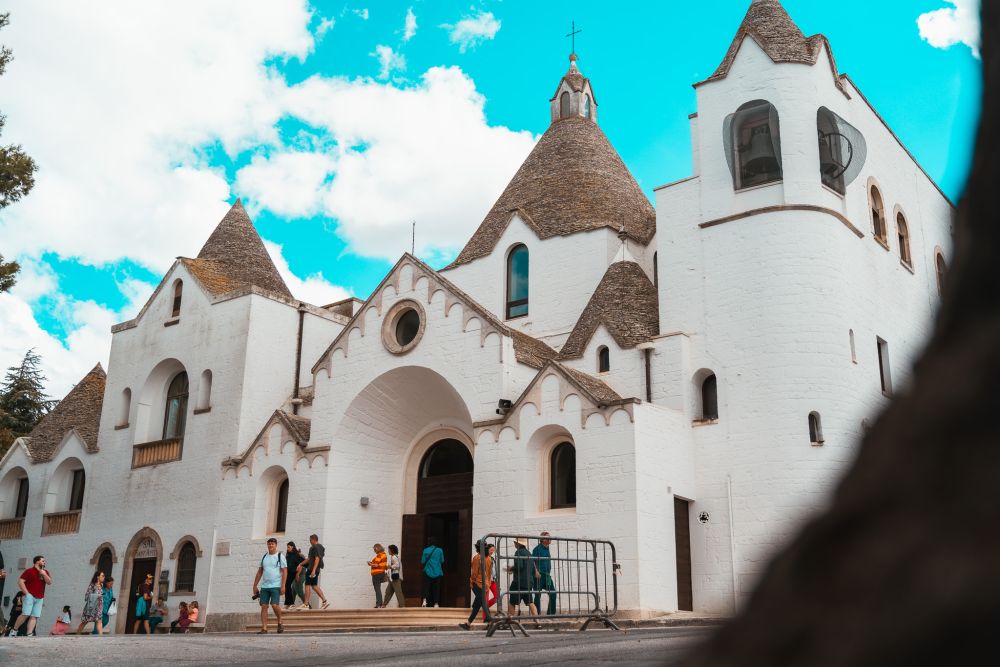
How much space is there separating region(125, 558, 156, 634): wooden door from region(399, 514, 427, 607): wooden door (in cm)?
809

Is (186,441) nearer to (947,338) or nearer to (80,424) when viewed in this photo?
(80,424)

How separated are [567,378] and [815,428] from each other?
5.24 meters

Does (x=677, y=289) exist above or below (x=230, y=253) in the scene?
below

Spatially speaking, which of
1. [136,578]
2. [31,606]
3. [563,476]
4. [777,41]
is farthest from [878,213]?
[136,578]

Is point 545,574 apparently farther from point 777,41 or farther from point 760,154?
point 777,41

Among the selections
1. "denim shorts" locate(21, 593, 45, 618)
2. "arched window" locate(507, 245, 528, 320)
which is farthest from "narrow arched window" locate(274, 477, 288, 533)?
"arched window" locate(507, 245, 528, 320)

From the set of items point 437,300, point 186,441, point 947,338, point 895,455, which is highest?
point 437,300

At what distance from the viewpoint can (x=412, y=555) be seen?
23375mm

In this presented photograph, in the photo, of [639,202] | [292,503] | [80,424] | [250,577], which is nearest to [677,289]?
[639,202]

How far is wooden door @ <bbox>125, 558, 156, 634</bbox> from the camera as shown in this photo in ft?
89.1

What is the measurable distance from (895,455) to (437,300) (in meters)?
22.1

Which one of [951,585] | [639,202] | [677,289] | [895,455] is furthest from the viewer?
[639,202]

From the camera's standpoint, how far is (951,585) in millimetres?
689

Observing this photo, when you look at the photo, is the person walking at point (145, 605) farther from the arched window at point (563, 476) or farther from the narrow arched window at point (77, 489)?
the arched window at point (563, 476)
